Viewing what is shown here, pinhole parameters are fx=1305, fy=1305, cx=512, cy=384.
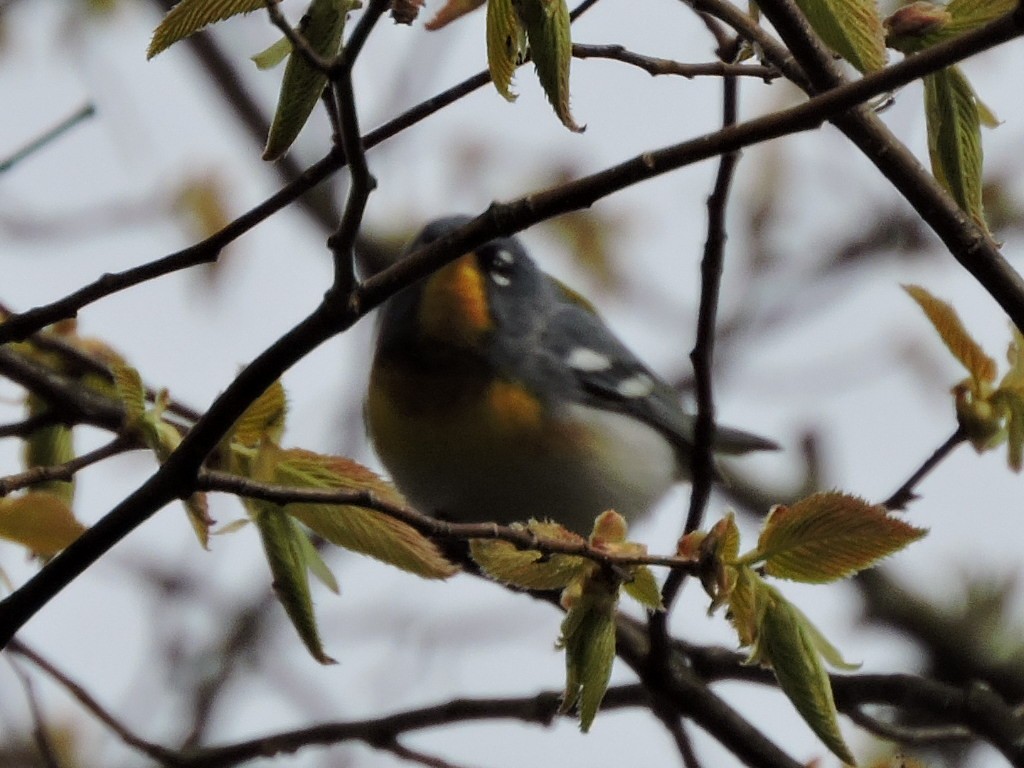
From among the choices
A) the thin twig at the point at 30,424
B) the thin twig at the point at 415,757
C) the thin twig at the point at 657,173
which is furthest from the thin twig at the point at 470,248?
the thin twig at the point at 415,757

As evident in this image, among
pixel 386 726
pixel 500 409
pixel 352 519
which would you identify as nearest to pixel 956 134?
pixel 352 519

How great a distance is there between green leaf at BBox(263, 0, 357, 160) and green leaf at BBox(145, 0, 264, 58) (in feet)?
0.16

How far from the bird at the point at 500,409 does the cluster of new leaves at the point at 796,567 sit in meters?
1.96

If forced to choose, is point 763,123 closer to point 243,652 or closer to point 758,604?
point 758,604

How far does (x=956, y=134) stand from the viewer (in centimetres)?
117

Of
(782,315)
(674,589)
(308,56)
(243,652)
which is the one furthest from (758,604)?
(782,315)

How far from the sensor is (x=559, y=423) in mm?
3529

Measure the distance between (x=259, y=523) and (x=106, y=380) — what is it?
89 centimetres

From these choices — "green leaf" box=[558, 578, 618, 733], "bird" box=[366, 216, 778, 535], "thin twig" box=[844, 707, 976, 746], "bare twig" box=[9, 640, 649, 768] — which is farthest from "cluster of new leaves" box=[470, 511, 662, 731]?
"bird" box=[366, 216, 778, 535]

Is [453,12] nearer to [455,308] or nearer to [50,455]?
[50,455]

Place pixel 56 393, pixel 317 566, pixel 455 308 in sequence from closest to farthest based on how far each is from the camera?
pixel 317 566, pixel 56 393, pixel 455 308

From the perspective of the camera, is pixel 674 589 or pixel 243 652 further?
pixel 243 652

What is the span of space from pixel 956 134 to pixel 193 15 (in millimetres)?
666

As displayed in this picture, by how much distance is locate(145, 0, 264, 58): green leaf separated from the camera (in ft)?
3.39
